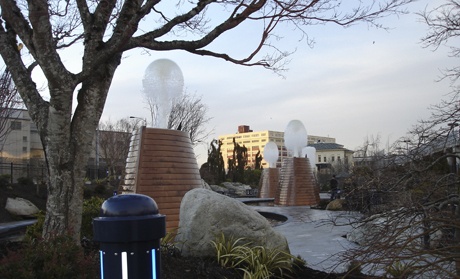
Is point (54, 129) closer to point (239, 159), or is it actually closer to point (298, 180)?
point (298, 180)

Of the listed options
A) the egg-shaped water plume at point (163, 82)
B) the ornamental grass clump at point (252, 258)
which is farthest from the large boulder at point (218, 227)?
the egg-shaped water plume at point (163, 82)

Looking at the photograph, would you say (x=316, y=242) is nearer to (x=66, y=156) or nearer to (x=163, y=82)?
(x=163, y=82)

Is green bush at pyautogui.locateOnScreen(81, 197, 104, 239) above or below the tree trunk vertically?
below

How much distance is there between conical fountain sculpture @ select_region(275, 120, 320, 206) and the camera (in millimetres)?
23797

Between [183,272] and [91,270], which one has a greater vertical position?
[91,270]

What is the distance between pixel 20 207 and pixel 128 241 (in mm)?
17182

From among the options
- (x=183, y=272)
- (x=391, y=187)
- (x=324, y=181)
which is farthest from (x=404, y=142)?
(x=324, y=181)

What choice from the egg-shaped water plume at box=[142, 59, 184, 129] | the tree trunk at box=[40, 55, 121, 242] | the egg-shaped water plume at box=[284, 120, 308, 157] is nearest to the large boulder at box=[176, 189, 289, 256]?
the tree trunk at box=[40, 55, 121, 242]

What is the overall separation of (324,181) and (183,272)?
171 feet

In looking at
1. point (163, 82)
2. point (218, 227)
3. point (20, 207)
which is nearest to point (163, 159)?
point (163, 82)

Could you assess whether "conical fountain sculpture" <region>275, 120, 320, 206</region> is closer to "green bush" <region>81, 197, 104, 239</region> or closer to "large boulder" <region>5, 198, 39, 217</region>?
"large boulder" <region>5, 198, 39, 217</region>

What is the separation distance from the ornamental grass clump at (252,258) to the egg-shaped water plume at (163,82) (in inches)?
175

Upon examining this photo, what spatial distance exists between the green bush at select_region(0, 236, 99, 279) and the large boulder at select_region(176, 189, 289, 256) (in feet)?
7.61

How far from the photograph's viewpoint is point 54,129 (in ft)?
16.6
